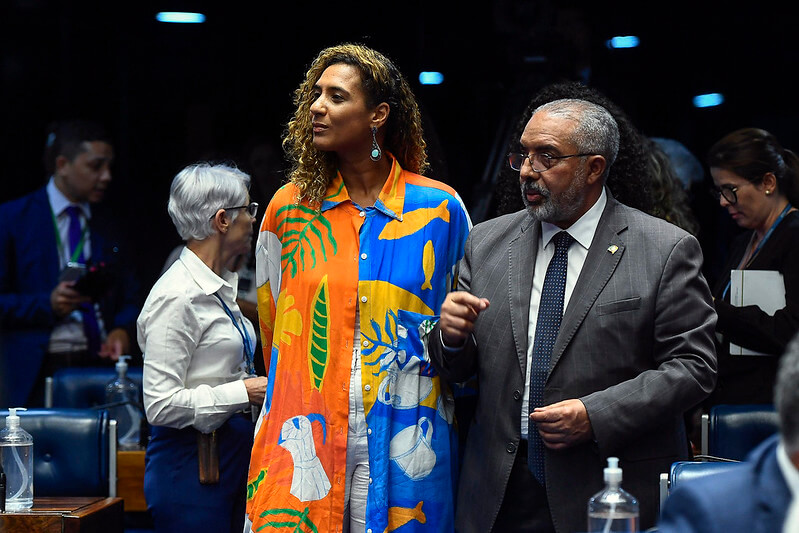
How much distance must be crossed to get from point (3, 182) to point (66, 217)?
481mm

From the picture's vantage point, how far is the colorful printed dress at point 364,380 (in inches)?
113

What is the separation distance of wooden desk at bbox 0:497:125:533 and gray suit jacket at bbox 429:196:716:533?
112cm

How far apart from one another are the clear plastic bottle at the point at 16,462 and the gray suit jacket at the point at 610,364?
1341 mm

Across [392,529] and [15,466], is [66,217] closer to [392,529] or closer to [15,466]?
[15,466]

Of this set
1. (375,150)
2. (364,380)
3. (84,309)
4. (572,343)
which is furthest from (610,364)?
(84,309)

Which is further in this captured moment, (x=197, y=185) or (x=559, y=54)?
(x=559, y=54)

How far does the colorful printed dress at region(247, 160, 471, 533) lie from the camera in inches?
113

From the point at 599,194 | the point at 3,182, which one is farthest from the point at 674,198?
the point at 3,182

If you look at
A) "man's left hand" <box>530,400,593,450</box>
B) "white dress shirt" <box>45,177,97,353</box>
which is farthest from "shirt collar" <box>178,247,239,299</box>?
"white dress shirt" <box>45,177,97,353</box>

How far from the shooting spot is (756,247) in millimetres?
3889

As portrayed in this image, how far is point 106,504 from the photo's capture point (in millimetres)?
3232

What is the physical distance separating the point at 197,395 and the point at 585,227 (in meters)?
1.32

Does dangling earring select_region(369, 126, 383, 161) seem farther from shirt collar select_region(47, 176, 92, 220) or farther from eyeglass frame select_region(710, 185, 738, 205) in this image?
shirt collar select_region(47, 176, 92, 220)

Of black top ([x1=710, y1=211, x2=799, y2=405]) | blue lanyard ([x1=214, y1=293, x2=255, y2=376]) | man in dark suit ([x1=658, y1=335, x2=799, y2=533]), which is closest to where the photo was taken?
man in dark suit ([x1=658, y1=335, x2=799, y2=533])
